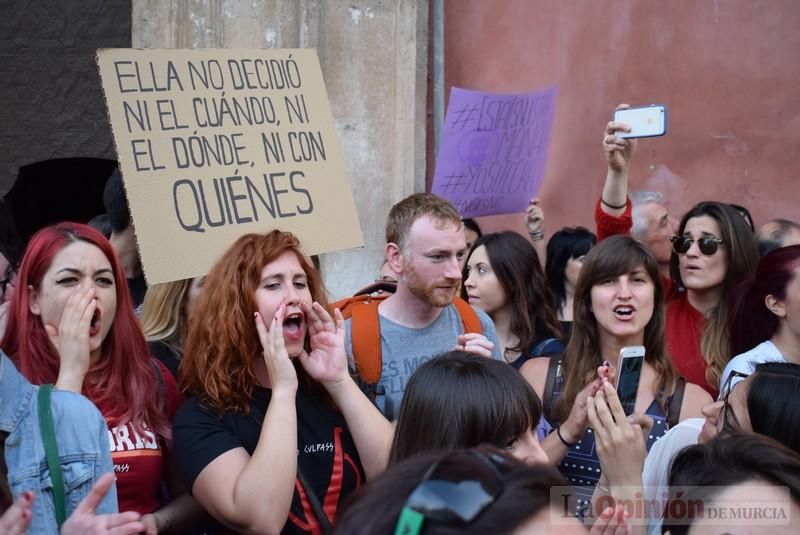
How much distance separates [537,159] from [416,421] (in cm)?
374

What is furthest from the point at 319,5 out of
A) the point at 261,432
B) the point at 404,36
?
the point at 261,432

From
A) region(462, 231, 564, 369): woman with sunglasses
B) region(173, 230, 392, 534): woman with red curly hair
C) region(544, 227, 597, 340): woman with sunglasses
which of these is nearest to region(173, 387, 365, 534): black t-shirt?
region(173, 230, 392, 534): woman with red curly hair

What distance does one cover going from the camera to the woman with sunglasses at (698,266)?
13.9 ft

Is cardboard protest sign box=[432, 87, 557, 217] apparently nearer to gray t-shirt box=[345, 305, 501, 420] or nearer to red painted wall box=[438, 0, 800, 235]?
red painted wall box=[438, 0, 800, 235]

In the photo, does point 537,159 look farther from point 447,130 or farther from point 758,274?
point 758,274

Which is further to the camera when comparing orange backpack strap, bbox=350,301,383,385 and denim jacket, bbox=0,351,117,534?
orange backpack strap, bbox=350,301,383,385

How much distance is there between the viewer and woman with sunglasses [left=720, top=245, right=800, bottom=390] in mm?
3678

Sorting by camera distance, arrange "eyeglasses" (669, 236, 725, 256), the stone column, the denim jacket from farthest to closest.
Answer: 1. the stone column
2. "eyeglasses" (669, 236, 725, 256)
3. the denim jacket

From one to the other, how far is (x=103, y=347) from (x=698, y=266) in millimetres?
2513

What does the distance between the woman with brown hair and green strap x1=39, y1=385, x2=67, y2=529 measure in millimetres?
1774

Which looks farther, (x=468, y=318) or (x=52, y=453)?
(x=468, y=318)

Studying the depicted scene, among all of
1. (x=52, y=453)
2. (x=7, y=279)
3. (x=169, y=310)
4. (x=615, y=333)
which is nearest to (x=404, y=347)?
(x=615, y=333)

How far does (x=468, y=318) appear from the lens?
396 cm

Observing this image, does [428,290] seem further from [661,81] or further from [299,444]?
[661,81]
